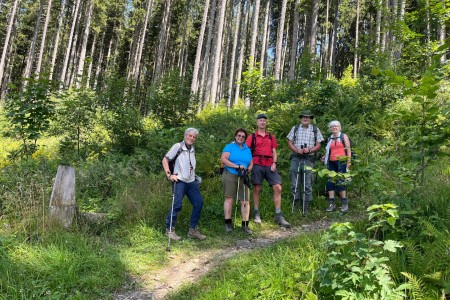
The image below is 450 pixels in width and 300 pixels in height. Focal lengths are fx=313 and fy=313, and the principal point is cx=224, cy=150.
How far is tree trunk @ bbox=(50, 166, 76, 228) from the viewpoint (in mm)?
5328

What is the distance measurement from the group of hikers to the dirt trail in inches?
16.8

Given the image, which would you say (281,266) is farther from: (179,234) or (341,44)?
(341,44)

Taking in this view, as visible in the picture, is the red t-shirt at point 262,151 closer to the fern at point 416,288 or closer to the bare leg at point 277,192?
the bare leg at point 277,192

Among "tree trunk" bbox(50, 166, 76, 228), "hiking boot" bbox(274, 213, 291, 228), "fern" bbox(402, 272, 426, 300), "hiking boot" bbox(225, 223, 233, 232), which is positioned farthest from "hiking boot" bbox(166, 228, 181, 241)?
"fern" bbox(402, 272, 426, 300)

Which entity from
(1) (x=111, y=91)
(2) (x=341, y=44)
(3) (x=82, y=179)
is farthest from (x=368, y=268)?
(2) (x=341, y=44)

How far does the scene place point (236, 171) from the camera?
6094 mm

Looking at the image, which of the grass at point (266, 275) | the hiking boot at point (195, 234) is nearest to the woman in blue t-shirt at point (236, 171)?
the hiking boot at point (195, 234)

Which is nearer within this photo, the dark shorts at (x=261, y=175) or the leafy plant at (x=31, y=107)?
the dark shorts at (x=261, y=175)

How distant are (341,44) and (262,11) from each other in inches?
413

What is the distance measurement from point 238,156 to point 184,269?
2302mm

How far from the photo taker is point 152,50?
38906mm

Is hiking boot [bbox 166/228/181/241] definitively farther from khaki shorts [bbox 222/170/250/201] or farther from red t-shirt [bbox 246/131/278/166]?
red t-shirt [bbox 246/131/278/166]

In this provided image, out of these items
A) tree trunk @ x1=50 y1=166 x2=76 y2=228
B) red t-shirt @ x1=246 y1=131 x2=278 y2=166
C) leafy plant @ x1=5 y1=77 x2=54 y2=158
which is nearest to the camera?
tree trunk @ x1=50 y1=166 x2=76 y2=228

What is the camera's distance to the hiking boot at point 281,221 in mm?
6251
